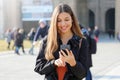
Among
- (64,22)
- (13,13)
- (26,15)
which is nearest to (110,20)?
(13,13)

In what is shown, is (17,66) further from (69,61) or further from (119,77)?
(69,61)

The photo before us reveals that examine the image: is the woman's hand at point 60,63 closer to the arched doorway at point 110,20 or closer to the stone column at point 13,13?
the stone column at point 13,13

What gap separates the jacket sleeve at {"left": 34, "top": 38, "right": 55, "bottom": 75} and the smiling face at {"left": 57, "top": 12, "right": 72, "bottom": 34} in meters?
0.21

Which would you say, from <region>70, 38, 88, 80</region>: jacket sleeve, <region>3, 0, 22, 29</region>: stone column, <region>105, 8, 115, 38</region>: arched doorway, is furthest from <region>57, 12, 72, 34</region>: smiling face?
<region>105, 8, 115, 38</region>: arched doorway

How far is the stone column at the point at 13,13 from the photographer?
4288 centimetres

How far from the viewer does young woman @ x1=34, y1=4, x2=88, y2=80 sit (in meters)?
3.57

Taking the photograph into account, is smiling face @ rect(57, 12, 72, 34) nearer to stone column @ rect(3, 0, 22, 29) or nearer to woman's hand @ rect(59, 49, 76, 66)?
woman's hand @ rect(59, 49, 76, 66)

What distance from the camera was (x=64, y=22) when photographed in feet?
11.9

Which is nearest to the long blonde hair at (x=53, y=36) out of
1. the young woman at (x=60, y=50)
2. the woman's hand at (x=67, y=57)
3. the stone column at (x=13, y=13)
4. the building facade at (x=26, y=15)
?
the young woman at (x=60, y=50)

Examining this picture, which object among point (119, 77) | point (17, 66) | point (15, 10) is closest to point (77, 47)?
point (119, 77)

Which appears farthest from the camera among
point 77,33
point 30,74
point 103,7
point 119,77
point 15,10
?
point 103,7

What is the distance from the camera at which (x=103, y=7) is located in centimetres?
5662

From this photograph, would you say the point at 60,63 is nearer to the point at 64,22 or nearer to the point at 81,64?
the point at 81,64

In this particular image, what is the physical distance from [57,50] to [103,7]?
5350 cm
